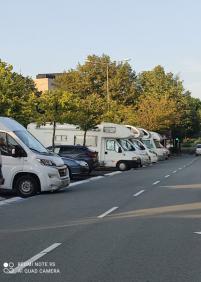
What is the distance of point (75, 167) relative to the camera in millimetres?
26078

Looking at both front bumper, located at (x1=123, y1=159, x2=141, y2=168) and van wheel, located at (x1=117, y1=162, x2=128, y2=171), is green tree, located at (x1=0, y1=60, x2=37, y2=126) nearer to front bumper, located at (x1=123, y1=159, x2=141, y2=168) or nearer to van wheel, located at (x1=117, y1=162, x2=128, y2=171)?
van wheel, located at (x1=117, y1=162, x2=128, y2=171)

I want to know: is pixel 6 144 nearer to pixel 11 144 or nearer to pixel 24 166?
pixel 11 144

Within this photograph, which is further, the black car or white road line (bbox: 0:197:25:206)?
the black car

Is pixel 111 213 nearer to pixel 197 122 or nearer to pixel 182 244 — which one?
pixel 182 244

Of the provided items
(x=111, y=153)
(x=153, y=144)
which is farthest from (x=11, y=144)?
(x=153, y=144)

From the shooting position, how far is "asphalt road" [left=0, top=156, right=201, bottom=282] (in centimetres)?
730

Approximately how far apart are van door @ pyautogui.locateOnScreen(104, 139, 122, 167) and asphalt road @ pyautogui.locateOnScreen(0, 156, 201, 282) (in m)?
19.9

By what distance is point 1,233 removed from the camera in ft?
34.7

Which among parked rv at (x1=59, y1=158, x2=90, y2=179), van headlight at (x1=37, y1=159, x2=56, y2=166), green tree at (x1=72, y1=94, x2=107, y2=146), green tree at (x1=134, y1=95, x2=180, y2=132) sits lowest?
parked rv at (x1=59, y1=158, x2=90, y2=179)

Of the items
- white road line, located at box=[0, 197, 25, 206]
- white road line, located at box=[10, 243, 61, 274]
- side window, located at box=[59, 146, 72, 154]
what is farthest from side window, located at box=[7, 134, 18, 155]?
side window, located at box=[59, 146, 72, 154]

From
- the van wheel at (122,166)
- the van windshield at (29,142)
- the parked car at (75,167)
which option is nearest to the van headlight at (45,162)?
the van windshield at (29,142)

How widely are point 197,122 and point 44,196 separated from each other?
82.3 m

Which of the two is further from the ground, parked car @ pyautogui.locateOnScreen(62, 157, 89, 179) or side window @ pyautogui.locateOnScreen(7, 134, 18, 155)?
side window @ pyautogui.locateOnScreen(7, 134, 18, 155)

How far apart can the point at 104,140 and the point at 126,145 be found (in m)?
1.63
